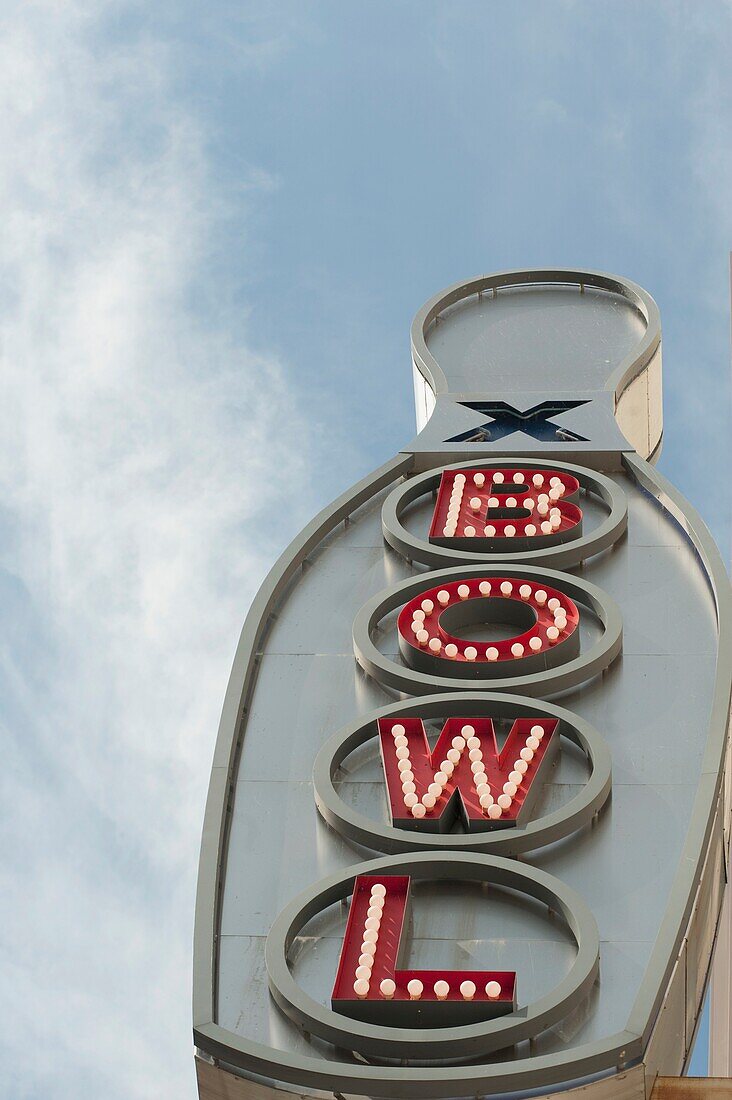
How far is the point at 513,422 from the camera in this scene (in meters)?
22.2

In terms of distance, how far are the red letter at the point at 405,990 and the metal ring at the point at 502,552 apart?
579cm

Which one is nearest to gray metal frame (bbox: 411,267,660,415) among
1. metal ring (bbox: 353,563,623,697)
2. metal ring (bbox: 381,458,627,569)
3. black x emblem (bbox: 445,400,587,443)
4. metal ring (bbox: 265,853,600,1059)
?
black x emblem (bbox: 445,400,587,443)

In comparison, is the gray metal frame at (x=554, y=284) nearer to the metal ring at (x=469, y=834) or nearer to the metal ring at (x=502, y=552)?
the metal ring at (x=502, y=552)

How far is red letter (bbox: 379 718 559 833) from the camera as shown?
15.6 metres

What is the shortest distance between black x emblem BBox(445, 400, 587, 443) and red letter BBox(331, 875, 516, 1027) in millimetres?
8771

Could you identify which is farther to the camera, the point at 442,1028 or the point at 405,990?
the point at 405,990

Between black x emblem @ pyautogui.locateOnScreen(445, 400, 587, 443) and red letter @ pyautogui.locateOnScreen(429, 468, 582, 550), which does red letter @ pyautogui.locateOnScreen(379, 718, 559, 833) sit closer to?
red letter @ pyautogui.locateOnScreen(429, 468, 582, 550)

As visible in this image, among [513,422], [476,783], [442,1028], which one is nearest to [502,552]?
[513,422]

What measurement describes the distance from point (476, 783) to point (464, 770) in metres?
0.28

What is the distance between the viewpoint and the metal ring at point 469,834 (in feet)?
50.3

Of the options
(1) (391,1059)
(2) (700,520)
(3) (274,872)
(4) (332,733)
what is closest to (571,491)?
(2) (700,520)

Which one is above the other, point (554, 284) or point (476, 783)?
point (554, 284)

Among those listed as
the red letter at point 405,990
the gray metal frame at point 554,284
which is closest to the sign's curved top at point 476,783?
the red letter at point 405,990

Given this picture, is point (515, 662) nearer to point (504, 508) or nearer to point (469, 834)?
point (469, 834)
